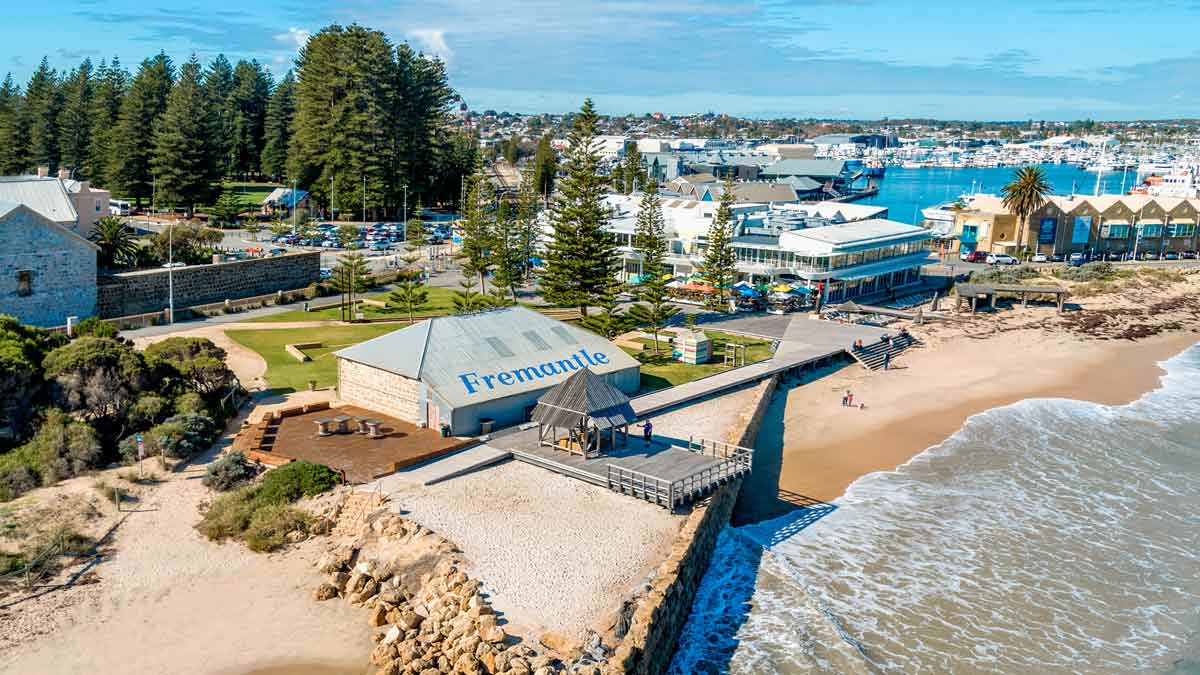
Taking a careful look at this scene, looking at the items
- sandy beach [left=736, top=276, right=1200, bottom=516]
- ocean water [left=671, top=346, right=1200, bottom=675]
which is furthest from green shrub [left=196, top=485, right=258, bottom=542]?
sandy beach [left=736, top=276, right=1200, bottom=516]

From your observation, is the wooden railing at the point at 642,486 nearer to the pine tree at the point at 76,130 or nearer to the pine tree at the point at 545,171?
the pine tree at the point at 76,130

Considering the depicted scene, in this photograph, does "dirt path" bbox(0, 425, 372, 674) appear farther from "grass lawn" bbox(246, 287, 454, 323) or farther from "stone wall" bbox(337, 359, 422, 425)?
"grass lawn" bbox(246, 287, 454, 323)

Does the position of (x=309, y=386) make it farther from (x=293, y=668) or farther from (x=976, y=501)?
(x=976, y=501)

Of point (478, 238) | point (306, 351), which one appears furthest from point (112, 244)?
point (478, 238)

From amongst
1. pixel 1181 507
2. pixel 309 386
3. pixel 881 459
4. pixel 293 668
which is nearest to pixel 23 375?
pixel 309 386

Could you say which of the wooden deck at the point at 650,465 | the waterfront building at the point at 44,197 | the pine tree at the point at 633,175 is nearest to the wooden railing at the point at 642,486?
the wooden deck at the point at 650,465
